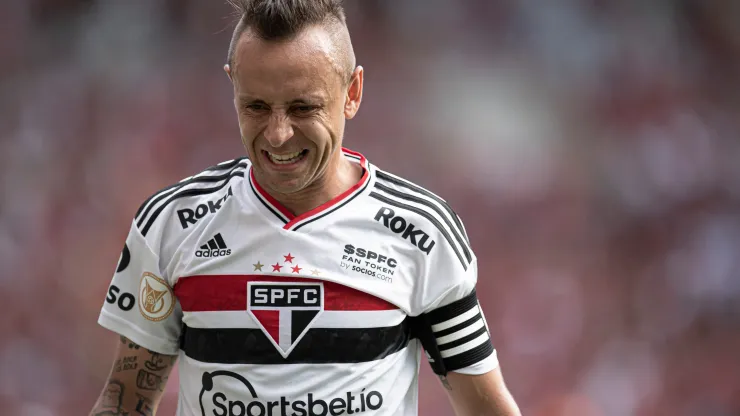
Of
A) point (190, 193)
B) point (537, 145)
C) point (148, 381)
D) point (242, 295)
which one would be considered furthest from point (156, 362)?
point (537, 145)

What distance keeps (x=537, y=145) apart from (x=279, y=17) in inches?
142

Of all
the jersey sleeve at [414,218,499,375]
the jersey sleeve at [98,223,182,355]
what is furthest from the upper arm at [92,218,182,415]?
the jersey sleeve at [414,218,499,375]

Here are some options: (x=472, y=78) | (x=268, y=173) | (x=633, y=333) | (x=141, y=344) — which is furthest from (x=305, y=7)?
(x=633, y=333)

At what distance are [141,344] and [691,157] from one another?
408 cm

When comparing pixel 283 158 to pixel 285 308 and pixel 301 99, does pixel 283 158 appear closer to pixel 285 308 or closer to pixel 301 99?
pixel 301 99

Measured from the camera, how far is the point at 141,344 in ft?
6.52

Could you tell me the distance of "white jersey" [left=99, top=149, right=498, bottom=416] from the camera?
73.4 inches

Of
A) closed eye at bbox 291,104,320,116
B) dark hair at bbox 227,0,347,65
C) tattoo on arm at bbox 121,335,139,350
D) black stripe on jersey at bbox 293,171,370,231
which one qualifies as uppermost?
dark hair at bbox 227,0,347,65

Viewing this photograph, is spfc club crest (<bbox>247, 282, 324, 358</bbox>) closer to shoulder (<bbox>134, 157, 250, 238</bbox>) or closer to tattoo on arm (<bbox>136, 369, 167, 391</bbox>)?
shoulder (<bbox>134, 157, 250, 238</bbox>)

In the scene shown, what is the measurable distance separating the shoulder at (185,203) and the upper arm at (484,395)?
2.34 ft

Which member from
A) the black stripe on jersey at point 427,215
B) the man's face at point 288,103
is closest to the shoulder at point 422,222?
the black stripe on jersey at point 427,215

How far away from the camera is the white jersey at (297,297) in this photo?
1.87 meters

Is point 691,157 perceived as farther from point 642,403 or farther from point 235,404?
point 235,404

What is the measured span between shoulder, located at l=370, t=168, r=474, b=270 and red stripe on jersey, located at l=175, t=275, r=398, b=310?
0.58ft
